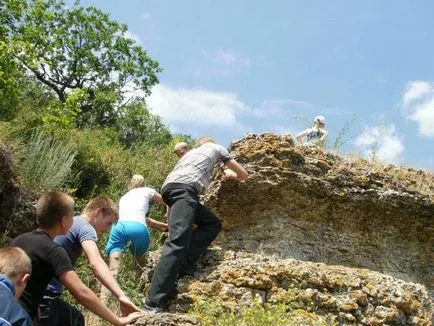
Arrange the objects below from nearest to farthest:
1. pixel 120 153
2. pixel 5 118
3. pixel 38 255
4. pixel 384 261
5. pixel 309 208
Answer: pixel 38 255, pixel 309 208, pixel 384 261, pixel 5 118, pixel 120 153

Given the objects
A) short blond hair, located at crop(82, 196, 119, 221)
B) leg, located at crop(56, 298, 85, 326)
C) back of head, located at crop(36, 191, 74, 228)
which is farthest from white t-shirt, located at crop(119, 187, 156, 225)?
back of head, located at crop(36, 191, 74, 228)

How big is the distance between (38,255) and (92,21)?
105ft

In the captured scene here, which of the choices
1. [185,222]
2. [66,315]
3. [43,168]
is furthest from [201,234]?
[43,168]

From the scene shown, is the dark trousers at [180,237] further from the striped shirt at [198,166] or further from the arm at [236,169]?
the arm at [236,169]

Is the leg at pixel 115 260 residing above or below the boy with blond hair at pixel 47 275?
above

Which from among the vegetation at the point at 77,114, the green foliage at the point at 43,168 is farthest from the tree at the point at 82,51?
the green foliage at the point at 43,168

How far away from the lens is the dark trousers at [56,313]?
4.49 m

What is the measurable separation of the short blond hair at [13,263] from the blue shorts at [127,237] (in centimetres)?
334

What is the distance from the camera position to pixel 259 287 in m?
5.26

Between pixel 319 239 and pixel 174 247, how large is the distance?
302 centimetres

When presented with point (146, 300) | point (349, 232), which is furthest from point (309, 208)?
point (146, 300)

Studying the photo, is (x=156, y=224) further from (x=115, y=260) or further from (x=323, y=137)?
(x=323, y=137)

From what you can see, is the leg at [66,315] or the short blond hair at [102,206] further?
the short blond hair at [102,206]

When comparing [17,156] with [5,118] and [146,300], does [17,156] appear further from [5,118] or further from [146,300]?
[146,300]
